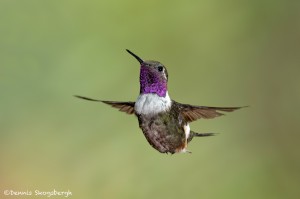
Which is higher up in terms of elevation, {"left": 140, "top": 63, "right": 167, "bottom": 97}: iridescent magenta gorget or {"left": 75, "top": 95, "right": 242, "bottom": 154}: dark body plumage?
{"left": 140, "top": 63, "right": 167, "bottom": 97}: iridescent magenta gorget

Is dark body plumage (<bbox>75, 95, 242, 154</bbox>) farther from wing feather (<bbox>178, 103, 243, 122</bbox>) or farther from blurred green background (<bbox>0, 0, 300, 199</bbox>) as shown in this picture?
blurred green background (<bbox>0, 0, 300, 199</bbox>)

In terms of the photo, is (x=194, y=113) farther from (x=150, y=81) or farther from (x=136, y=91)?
(x=136, y=91)

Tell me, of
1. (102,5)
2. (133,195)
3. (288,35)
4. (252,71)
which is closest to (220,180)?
(133,195)

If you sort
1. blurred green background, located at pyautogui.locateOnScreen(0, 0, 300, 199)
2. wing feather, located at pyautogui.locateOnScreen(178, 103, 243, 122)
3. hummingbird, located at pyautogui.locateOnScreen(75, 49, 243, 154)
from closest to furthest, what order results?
hummingbird, located at pyautogui.locateOnScreen(75, 49, 243, 154)
wing feather, located at pyautogui.locateOnScreen(178, 103, 243, 122)
blurred green background, located at pyautogui.locateOnScreen(0, 0, 300, 199)

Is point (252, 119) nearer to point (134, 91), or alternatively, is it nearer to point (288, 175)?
point (288, 175)

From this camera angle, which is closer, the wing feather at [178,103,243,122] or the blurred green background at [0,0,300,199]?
the wing feather at [178,103,243,122]

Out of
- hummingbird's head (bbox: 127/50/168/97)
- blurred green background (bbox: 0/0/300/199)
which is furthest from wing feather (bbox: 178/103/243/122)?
blurred green background (bbox: 0/0/300/199)

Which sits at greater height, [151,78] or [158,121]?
[151,78]

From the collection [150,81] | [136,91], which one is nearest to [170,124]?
[150,81]
